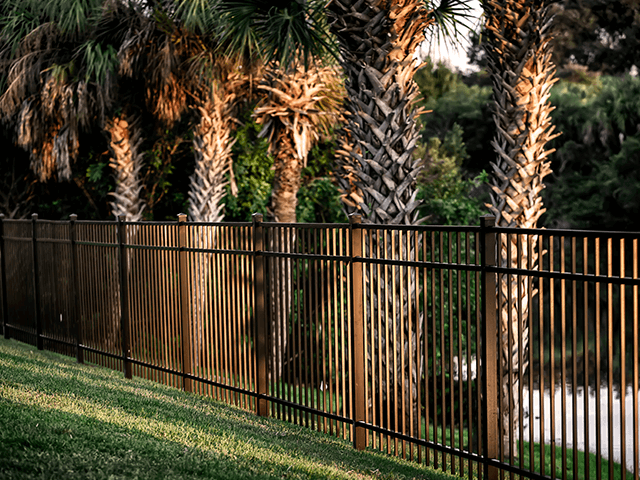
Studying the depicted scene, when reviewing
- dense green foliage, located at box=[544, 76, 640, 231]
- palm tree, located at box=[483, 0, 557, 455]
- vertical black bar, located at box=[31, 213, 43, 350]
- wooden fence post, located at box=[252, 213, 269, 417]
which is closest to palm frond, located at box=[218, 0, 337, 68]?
palm tree, located at box=[483, 0, 557, 455]

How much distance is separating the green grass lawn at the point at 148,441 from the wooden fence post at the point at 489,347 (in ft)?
1.89

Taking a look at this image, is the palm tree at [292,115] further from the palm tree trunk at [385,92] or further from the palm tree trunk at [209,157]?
the palm tree trunk at [385,92]

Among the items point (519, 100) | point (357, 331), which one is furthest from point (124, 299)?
point (519, 100)

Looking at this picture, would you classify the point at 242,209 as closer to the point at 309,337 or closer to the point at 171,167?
the point at 171,167

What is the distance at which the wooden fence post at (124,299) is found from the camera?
9500 mm

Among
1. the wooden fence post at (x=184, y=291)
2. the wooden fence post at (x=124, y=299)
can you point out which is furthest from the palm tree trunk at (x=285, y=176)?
the wooden fence post at (x=184, y=291)

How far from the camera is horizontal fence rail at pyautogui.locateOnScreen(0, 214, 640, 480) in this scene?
475 cm

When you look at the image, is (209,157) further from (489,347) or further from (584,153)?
(584,153)

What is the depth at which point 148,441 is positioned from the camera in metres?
5.34

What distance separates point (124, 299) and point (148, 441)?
4507 millimetres

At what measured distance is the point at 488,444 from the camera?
526 centimetres

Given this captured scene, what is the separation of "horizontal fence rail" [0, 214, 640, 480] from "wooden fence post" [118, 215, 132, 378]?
2 cm

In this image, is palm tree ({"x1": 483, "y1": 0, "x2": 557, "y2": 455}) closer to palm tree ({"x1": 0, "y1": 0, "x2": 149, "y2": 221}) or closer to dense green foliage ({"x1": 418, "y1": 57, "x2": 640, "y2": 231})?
palm tree ({"x1": 0, "y1": 0, "x2": 149, "y2": 221})

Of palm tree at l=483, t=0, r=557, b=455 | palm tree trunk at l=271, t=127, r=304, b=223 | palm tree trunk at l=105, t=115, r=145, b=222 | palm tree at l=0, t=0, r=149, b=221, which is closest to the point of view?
palm tree at l=483, t=0, r=557, b=455
